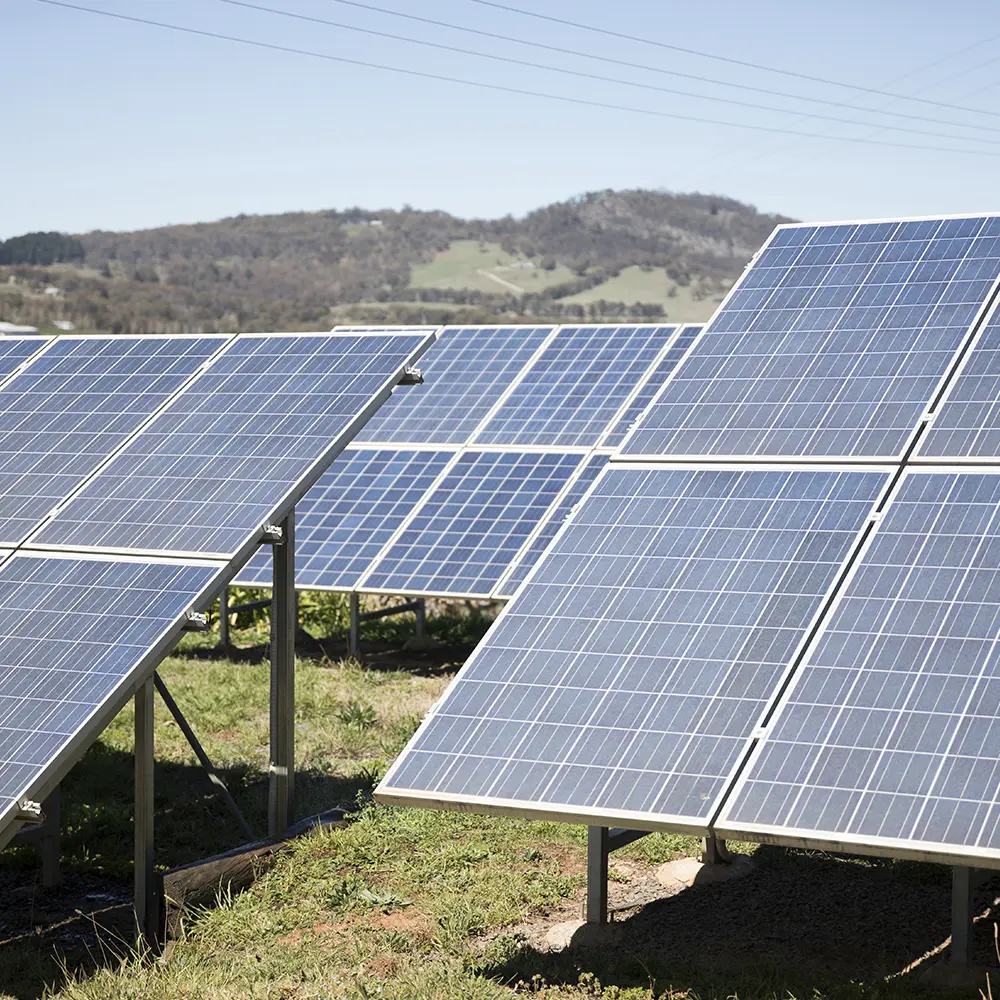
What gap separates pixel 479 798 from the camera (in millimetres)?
8273

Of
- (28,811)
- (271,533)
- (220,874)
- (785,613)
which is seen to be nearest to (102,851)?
(220,874)

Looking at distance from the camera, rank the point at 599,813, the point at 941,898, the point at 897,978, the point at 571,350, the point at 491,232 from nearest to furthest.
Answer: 1. the point at 599,813
2. the point at 897,978
3. the point at 941,898
4. the point at 571,350
5. the point at 491,232

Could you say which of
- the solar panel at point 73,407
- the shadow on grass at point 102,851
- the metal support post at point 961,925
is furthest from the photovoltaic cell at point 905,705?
the solar panel at point 73,407

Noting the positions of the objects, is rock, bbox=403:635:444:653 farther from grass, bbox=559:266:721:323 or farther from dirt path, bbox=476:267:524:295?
dirt path, bbox=476:267:524:295

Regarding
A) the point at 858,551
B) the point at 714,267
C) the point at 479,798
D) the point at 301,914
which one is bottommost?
the point at 714,267

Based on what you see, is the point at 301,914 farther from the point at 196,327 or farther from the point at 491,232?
the point at 491,232

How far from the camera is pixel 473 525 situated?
62.2ft

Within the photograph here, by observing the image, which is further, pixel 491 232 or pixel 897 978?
pixel 491 232

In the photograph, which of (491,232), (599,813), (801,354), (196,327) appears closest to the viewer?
(599,813)

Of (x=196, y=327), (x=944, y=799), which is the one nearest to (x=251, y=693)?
(x=944, y=799)

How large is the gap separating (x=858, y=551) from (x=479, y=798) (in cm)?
287

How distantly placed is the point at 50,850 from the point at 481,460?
9912mm

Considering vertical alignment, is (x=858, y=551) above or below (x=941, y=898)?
above

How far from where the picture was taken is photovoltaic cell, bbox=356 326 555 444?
21453 millimetres
